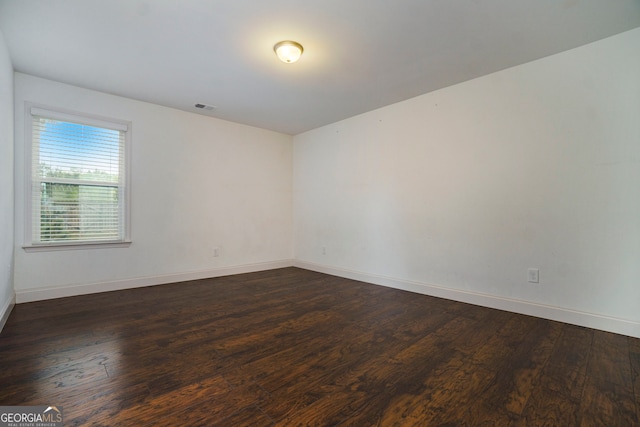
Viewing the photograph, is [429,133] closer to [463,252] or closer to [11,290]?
[463,252]

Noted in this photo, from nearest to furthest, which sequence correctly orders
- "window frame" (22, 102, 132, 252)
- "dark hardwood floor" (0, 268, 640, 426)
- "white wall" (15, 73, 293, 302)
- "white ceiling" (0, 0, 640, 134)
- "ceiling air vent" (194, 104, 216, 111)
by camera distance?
"dark hardwood floor" (0, 268, 640, 426) → "white ceiling" (0, 0, 640, 134) → "window frame" (22, 102, 132, 252) → "white wall" (15, 73, 293, 302) → "ceiling air vent" (194, 104, 216, 111)

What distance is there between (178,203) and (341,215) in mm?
2483

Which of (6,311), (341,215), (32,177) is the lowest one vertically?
(6,311)

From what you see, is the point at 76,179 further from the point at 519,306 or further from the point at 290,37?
the point at 519,306

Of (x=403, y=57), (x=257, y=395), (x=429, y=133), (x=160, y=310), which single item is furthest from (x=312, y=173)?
(x=257, y=395)

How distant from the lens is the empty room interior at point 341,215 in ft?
5.43

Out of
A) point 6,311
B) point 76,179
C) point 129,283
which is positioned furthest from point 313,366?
point 76,179

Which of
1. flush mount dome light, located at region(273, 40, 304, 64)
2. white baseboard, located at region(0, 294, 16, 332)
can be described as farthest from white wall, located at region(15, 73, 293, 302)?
flush mount dome light, located at region(273, 40, 304, 64)

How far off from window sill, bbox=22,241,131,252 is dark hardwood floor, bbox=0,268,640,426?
1.99 ft

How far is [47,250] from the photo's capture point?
3273 millimetres

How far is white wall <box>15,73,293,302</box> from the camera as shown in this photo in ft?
10.8

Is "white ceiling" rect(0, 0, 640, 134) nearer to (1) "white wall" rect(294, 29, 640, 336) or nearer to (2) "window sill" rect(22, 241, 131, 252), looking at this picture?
(1) "white wall" rect(294, 29, 640, 336)

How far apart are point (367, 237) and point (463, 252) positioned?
53.8 inches

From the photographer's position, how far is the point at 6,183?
2.64m
